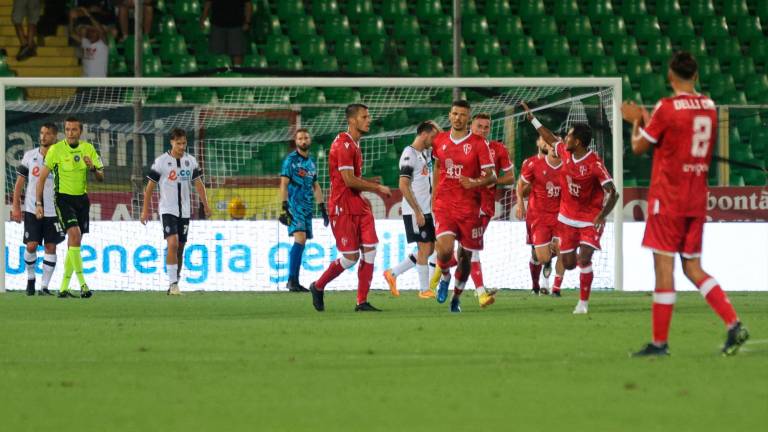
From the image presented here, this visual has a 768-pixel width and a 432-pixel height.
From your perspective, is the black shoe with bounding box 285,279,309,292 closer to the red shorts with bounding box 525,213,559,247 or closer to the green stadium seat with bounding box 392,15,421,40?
the red shorts with bounding box 525,213,559,247

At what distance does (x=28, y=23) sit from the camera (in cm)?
2334

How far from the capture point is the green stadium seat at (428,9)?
24.8 metres

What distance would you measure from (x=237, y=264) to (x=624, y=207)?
16.6ft

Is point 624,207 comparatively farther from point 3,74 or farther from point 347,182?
point 3,74

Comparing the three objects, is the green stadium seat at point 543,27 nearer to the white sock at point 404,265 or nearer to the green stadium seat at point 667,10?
the green stadium seat at point 667,10

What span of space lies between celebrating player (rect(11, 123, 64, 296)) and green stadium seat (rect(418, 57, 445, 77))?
850 centimetres

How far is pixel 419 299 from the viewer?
1526 cm

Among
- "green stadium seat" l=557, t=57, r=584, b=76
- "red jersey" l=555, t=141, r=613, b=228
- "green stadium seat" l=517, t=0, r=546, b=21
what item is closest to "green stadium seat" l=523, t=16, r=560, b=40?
"green stadium seat" l=517, t=0, r=546, b=21

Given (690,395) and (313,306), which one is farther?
(313,306)

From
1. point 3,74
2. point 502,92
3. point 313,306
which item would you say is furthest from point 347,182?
point 3,74

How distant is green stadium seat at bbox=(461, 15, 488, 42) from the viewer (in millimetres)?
24352

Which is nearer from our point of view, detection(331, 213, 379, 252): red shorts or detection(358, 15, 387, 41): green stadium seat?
detection(331, 213, 379, 252): red shorts

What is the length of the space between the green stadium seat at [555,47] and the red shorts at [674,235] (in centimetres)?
1591

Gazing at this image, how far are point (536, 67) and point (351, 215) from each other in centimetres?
1147
